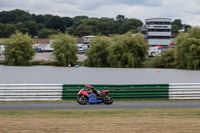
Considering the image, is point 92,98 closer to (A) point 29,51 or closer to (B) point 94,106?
(B) point 94,106

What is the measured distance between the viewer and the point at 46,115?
15.7m

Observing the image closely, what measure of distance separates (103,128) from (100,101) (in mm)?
6748

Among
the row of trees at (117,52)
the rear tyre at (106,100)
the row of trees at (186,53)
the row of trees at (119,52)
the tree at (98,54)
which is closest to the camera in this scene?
the rear tyre at (106,100)

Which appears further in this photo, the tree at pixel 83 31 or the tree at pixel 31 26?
the tree at pixel 83 31

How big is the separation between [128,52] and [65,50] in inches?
584

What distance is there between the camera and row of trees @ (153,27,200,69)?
2782 inches

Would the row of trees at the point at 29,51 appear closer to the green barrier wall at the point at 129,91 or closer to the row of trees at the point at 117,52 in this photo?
the row of trees at the point at 117,52

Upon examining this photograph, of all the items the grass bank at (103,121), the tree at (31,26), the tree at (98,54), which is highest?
the tree at (31,26)

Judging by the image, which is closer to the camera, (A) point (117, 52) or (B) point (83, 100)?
(B) point (83, 100)

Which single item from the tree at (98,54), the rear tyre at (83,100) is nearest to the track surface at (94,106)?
the rear tyre at (83,100)

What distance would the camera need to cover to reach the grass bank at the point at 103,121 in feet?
41.2

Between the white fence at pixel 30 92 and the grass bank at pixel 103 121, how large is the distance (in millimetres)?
4650

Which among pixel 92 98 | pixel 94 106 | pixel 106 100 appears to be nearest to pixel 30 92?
pixel 92 98

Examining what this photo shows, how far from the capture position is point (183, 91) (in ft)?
72.9
